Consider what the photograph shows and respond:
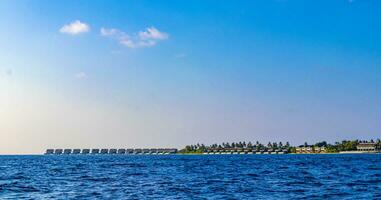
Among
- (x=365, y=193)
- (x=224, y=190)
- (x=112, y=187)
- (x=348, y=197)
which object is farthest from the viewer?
(x=112, y=187)

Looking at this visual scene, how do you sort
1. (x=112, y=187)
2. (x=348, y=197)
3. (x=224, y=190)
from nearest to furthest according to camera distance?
(x=348, y=197) → (x=224, y=190) → (x=112, y=187)

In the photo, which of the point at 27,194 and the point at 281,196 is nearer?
the point at 281,196

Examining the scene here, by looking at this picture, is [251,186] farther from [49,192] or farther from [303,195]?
[49,192]

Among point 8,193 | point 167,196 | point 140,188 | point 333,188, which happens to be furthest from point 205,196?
point 8,193

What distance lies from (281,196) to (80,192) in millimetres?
18865

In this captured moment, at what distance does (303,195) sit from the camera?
153 feet

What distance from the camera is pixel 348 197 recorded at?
45.1 metres

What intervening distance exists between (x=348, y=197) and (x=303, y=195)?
381cm

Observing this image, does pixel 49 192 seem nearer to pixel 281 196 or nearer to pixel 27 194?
pixel 27 194

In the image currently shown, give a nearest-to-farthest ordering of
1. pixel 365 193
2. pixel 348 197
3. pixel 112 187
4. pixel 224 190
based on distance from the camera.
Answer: pixel 348 197, pixel 365 193, pixel 224 190, pixel 112 187

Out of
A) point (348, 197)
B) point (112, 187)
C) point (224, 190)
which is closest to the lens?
point (348, 197)

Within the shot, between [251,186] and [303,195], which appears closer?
[303,195]

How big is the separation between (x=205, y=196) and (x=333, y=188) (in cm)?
1483

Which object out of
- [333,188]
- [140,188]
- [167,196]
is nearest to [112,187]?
[140,188]
